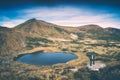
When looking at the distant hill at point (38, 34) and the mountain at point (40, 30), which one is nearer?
the distant hill at point (38, 34)

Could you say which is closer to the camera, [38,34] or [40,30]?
[38,34]

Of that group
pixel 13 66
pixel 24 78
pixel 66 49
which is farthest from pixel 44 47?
pixel 24 78

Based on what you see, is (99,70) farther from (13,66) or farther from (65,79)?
(13,66)

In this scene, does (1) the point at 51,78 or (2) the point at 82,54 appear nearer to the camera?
(1) the point at 51,78

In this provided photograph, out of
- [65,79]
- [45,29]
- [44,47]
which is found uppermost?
[45,29]

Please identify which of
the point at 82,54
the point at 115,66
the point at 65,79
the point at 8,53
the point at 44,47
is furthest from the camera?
the point at 44,47

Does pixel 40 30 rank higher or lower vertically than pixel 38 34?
higher

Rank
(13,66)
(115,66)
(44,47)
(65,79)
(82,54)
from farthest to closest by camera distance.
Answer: (44,47) < (82,54) < (13,66) < (115,66) < (65,79)

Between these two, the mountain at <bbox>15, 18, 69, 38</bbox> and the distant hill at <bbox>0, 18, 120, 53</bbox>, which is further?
the mountain at <bbox>15, 18, 69, 38</bbox>
